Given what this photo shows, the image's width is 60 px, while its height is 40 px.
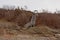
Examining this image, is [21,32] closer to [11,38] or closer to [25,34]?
[25,34]

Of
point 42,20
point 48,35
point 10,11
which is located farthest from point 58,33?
point 10,11

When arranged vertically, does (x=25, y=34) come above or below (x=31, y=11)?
below

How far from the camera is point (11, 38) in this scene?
429 inches

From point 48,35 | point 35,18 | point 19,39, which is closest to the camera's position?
point 19,39

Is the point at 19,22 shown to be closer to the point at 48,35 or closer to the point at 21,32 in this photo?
the point at 21,32

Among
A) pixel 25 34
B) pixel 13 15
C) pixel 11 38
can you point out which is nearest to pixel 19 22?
pixel 13 15

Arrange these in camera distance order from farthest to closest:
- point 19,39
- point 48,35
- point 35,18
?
1. point 35,18
2. point 48,35
3. point 19,39

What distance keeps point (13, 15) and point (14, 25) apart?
1.38m

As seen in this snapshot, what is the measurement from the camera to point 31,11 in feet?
46.8

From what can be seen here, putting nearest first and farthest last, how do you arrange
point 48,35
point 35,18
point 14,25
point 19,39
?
point 19,39 < point 48,35 < point 14,25 < point 35,18

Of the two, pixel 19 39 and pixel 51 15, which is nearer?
pixel 19 39

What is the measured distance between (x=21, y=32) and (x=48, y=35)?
5.24 ft

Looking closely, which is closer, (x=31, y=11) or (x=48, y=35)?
(x=48, y=35)

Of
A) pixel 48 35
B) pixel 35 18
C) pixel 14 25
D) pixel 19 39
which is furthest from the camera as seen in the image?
pixel 35 18
